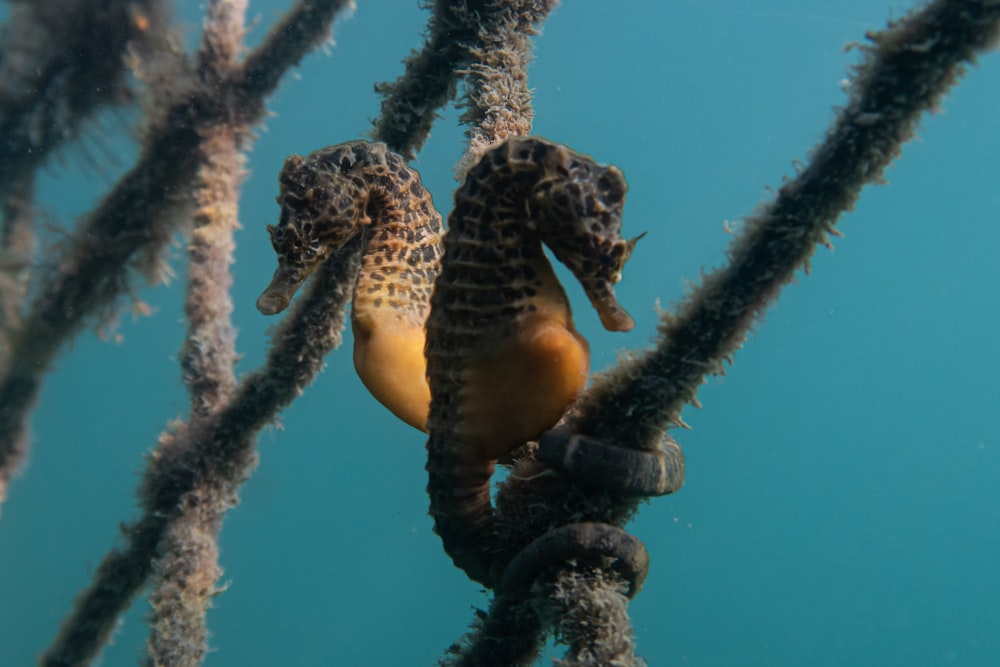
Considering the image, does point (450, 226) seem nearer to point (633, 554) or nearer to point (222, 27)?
point (633, 554)

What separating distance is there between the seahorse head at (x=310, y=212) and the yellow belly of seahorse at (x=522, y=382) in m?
0.77

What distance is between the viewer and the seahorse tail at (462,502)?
7.13 feet

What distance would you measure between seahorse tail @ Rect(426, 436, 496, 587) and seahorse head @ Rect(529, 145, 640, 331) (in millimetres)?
749

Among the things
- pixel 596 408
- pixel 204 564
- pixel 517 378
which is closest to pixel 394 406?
pixel 517 378

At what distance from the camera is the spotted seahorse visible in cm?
188

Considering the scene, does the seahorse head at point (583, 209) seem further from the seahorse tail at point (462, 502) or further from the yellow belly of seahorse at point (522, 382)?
the seahorse tail at point (462, 502)

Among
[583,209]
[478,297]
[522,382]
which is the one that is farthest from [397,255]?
[583,209]

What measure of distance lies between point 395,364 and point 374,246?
0.49 meters

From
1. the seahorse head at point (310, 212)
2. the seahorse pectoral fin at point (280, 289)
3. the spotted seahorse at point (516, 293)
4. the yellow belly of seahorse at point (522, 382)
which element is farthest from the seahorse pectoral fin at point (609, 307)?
the seahorse pectoral fin at point (280, 289)

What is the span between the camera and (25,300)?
605cm

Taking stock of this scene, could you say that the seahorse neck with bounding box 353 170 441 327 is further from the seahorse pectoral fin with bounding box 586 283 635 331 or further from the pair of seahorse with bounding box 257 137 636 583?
the seahorse pectoral fin with bounding box 586 283 635 331

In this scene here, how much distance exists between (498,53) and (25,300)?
18.3 ft

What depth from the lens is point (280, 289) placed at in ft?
7.72

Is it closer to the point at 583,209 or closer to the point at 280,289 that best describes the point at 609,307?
the point at 583,209
